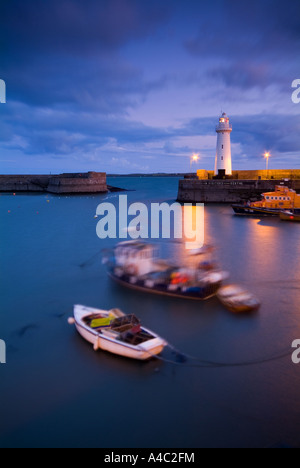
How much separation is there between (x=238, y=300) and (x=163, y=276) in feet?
12.6

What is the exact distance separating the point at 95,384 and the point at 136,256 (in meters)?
8.85

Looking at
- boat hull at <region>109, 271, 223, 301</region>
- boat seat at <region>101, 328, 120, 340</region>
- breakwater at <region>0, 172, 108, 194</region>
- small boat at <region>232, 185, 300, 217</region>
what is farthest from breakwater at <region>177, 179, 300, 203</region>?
boat seat at <region>101, 328, 120, 340</region>

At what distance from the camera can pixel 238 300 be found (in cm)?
1522

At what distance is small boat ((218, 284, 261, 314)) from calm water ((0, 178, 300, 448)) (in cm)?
52

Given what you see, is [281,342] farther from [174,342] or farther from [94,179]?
[94,179]

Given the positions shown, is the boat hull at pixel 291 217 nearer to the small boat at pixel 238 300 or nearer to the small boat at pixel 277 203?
the small boat at pixel 277 203

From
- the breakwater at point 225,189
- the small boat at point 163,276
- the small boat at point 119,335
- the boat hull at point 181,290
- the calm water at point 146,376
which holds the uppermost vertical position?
the breakwater at point 225,189

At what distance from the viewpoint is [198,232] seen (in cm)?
3547

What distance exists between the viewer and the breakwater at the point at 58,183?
85.2 meters

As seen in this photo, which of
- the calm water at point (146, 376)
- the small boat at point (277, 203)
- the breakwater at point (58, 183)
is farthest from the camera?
the breakwater at point (58, 183)

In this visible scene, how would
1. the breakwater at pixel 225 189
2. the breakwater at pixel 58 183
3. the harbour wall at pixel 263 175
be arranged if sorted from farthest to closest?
the breakwater at pixel 58 183
the harbour wall at pixel 263 175
the breakwater at pixel 225 189

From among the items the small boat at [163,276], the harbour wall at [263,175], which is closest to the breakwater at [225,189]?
the harbour wall at [263,175]

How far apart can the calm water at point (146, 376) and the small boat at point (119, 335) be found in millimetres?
354
